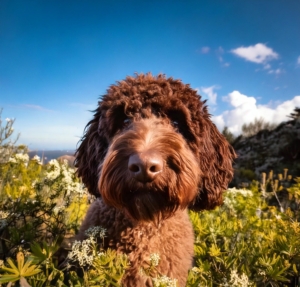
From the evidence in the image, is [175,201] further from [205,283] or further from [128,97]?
[128,97]

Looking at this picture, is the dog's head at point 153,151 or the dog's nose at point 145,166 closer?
the dog's nose at point 145,166

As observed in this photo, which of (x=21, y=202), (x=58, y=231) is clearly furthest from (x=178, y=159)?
(x=21, y=202)

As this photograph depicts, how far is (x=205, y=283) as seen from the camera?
1771 mm

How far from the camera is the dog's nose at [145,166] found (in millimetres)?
1668

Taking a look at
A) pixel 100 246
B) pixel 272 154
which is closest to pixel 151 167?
pixel 100 246

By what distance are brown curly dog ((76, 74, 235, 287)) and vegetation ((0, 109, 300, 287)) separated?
0.19 metres

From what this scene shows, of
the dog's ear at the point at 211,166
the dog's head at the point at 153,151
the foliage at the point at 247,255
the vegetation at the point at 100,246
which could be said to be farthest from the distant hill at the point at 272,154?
the dog's head at the point at 153,151

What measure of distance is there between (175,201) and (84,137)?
1.28 metres

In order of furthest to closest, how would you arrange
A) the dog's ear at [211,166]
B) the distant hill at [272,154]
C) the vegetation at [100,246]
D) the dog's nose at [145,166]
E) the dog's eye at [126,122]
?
1. the distant hill at [272,154]
2. the dog's ear at [211,166]
3. the dog's eye at [126,122]
4. the dog's nose at [145,166]
5. the vegetation at [100,246]

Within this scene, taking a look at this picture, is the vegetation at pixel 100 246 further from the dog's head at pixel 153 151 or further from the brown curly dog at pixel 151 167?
the dog's head at pixel 153 151

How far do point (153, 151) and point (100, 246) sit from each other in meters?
0.85

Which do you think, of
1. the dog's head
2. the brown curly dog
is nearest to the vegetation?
the brown curly dog

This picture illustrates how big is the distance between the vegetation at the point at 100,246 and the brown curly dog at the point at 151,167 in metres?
0.19

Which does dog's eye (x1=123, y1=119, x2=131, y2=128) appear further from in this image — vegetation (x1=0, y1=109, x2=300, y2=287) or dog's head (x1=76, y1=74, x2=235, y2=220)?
vegetation (x1=0, y1=109, x2=300, y2=287)
